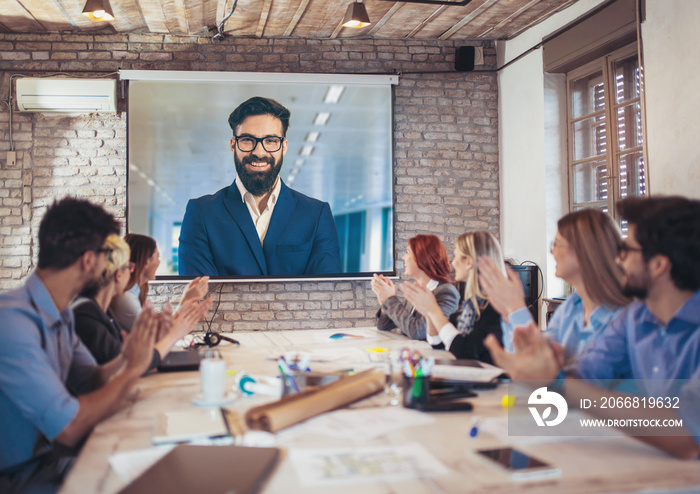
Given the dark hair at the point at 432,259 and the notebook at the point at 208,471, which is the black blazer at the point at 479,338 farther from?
the notebook at the point at 208,471

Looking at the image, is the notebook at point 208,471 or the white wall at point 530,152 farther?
the white wall at point 530,152

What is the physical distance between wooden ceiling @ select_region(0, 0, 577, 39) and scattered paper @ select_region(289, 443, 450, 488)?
3.64m

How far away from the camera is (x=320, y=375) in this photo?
1.88 meters

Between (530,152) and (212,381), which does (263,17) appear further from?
(212,381)

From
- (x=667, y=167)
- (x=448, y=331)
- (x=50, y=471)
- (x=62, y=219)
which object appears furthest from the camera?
(x=667, y=167)

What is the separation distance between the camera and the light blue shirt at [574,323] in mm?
2027

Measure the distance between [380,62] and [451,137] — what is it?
0.93 metres

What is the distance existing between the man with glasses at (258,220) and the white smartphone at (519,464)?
3783mm

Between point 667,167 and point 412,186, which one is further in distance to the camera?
point 412,186

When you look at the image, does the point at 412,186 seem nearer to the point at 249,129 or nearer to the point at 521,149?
the point at 521,149

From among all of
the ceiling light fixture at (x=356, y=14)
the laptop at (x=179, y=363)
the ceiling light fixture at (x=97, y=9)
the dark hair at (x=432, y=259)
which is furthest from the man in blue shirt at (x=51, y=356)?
the ceiling light fixture at (x=356, y=14)

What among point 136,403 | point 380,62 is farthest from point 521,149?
point 136,403

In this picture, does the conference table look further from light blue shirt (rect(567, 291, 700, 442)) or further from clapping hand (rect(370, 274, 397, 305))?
clapping hand (rect(370, 274, 397, 305))

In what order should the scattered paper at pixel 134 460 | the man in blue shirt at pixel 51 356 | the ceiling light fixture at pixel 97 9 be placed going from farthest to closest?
the ceiling light fixture at pixel 97 9
the man in blue shirt at pixel 51 356
the scattered paper at pixel 134 460
